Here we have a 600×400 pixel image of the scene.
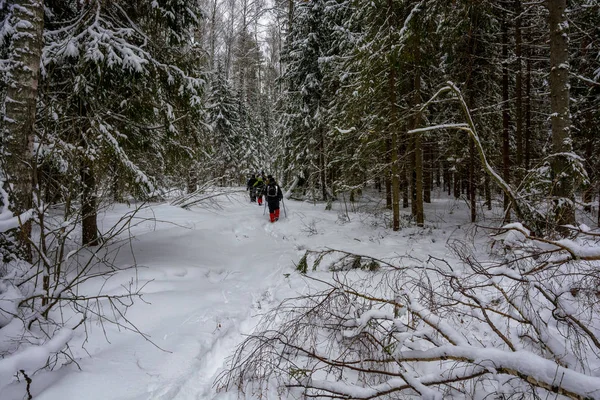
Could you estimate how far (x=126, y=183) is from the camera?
578 centimetres

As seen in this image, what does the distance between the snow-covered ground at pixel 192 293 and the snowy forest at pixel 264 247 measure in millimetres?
29

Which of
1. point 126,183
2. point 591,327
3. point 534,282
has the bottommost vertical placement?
point 591,327

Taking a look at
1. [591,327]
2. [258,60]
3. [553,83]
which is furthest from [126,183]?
[258,60]

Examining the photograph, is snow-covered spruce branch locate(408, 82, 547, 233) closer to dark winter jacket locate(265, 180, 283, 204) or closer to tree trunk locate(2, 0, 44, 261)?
tree trunk locate(2, 0, 44, 261)

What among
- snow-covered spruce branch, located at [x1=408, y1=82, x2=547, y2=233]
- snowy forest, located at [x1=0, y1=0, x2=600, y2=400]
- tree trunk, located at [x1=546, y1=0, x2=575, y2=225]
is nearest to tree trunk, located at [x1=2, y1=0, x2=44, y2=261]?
snowy forest, located at [x1=0, y1=0, x2=600, y2=400]

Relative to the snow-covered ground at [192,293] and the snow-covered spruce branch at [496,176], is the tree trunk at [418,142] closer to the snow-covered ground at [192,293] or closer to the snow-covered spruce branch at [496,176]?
the snow-covered ground at [192,293]

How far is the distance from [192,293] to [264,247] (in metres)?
4.04

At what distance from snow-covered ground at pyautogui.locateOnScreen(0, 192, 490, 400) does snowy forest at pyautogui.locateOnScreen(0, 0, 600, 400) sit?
3 cm

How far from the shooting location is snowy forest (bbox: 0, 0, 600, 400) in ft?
6.89

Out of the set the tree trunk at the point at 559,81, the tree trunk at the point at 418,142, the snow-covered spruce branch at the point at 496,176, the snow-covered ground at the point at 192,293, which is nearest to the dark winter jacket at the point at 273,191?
the snow-covered ground at the point at 192,293

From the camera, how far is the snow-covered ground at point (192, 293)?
2734 millimetres

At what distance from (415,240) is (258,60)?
113 ft

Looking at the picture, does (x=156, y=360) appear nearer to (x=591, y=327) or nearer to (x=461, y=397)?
(x=461, y=397)

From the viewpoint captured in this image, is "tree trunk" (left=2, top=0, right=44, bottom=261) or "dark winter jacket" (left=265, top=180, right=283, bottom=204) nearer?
"tree trunk" (left=2, top=0, right=44, bottom=261)
